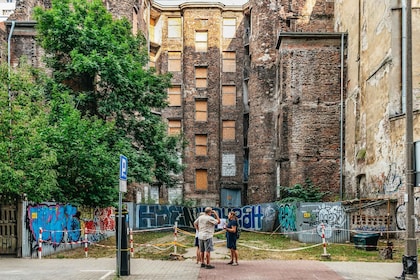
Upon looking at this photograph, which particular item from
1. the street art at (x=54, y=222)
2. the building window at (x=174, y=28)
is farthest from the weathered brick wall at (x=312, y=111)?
the street art at (x=54, y=222)

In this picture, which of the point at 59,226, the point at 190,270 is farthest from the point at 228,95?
the point at 190,270

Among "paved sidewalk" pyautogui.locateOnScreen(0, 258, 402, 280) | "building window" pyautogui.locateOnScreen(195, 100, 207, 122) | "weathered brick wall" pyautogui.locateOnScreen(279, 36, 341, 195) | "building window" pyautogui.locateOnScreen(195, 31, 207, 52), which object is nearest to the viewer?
"paved sidewalk" pyautogui.locateOnScreen(0, 258, 402, 280)

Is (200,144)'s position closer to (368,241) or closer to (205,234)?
(368,241)

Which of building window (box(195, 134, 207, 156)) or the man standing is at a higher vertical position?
building window (box(195, 134, 207, 156))

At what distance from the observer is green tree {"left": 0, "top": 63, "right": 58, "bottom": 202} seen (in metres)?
16.3

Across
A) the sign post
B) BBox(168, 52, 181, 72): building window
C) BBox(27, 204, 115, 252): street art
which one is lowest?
BBox(27, 204, 115, 252): street art

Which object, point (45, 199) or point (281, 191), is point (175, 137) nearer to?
point (281, 191)

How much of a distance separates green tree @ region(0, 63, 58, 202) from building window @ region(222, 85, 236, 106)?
27926 mm

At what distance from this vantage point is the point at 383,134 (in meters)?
23.5

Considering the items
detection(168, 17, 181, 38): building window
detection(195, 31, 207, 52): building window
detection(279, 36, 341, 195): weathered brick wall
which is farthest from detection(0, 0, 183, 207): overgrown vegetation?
detection(168, 17, 181, 38): building window

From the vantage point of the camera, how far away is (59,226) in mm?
18578

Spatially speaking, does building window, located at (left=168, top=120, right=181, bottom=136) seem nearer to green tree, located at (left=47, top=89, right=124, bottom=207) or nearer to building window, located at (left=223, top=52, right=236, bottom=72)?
building window, located at (left=223, top=52, right=236, bottom=72)

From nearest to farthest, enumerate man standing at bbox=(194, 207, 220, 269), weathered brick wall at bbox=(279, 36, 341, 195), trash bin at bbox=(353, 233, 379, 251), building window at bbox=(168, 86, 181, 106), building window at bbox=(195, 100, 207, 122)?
man standing at bbox=(194, 207, 220, 269) < trash bin at bbox=(353, 233, 379, 251) < weathered brick wall at bbox=(279, 36, 341, 195) < building window at bbox=(168, 86, 181, 106) < building window at bbox=(195, 100, 207, 122)

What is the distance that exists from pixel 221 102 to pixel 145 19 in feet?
32.6
